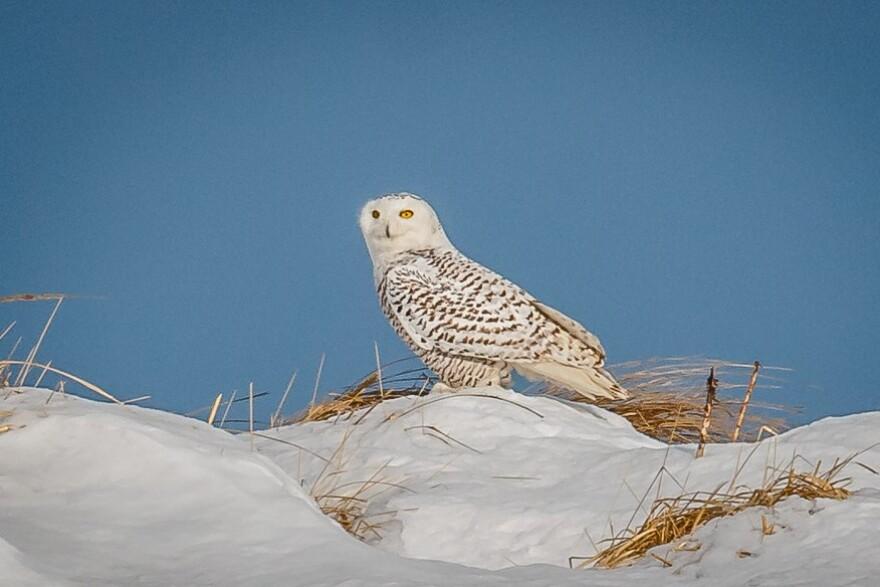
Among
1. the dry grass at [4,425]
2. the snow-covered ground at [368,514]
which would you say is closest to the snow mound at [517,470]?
the snow-covered ground at [368,514]

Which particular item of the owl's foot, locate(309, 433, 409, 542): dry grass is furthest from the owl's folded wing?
locate(309, 433, 409, 542): dry grass

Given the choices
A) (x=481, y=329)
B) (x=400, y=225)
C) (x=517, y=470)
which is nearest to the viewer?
(x=517, y=470)

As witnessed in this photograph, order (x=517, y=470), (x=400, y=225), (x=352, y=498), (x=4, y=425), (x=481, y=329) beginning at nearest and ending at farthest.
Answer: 1. (x=4, y=425)
2. (x=352, y=498)
3. (x=517, y=470)
4. (x=481, y=329)
5. (x=400, y=225)

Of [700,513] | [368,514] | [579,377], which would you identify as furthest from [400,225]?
[700,513]

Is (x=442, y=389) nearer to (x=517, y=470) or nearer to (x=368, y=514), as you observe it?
(x=517, y=470)

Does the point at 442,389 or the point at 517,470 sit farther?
the point at 442,389

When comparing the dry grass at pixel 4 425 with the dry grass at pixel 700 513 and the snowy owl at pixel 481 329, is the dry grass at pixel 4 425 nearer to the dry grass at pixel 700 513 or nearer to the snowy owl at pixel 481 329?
the dry grass at pixel 700 513

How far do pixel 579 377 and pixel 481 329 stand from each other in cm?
47

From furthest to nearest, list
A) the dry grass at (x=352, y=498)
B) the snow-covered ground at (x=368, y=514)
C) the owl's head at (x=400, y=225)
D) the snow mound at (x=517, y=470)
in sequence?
the owl's head at (x=400, y=225) → the dry grass at (x=352, y=498) → the snow mound at (x=517, y=470) → the snow-covered ground at (x=368, y=514)

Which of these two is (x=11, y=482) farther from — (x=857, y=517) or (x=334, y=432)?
(x=334, y=432)

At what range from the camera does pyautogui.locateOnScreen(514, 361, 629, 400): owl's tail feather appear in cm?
501

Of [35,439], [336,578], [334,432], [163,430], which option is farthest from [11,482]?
[334,432]

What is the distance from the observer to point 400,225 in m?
5.37

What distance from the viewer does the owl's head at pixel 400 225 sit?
17.7ft
